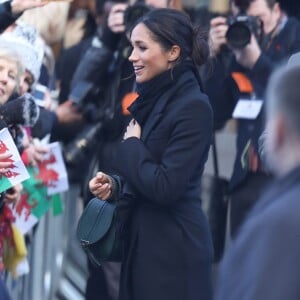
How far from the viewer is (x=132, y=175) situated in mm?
5031

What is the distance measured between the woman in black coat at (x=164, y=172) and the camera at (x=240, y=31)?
1336 mm

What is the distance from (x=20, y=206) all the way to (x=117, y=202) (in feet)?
3.90

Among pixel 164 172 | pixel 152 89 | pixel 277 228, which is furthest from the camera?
pixel 152 89

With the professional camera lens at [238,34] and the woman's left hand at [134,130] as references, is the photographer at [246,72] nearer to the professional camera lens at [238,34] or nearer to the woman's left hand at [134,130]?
the professional camera lens at [238,34]

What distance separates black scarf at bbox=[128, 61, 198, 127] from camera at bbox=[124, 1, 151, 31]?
1.48 meters

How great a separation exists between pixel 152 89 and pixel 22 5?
107 cm

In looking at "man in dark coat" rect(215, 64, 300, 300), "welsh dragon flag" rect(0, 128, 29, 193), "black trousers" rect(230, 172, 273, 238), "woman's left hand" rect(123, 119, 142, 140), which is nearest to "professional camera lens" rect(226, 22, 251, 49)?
"black trousers" rect(230, 172, 273, 238)

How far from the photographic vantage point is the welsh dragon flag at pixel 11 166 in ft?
17.2

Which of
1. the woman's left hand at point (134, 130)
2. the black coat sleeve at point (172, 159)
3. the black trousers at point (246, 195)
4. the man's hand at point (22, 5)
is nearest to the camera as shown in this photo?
the black coat sleeve at point (172, 159)

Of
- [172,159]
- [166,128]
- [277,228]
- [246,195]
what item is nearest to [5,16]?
[166,128]

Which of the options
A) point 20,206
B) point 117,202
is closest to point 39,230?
point 20,206

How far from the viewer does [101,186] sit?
5.02 m

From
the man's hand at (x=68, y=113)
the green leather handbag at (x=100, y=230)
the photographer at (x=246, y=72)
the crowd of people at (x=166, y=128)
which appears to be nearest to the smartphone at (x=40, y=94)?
the crowd of people at (x=166, y=128)

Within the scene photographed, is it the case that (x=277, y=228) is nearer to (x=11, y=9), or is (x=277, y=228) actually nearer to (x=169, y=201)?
(x=169, y=201)
